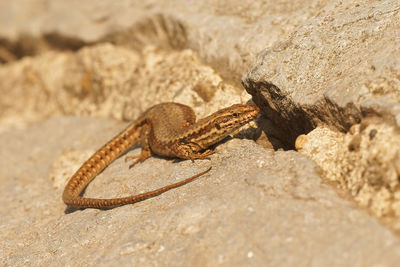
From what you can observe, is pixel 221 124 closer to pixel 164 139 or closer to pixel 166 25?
pixel 164 139

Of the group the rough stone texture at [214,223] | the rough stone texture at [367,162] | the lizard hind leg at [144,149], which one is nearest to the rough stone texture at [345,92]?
the rough stone texture at [367,162]

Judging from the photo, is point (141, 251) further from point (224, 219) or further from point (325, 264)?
point (325, 264)

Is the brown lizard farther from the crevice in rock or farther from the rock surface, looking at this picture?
the crevice in rock

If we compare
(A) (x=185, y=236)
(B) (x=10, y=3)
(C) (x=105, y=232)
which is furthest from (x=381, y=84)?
(B) (x=10, y=3)

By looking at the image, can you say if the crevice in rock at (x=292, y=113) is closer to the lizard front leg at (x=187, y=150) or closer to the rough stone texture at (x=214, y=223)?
the rough stone texture at (x=214, y=223)

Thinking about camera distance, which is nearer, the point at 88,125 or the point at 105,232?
the point at 105,232

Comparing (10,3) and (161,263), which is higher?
(10,3)

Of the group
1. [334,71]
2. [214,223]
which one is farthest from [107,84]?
[214,223]
